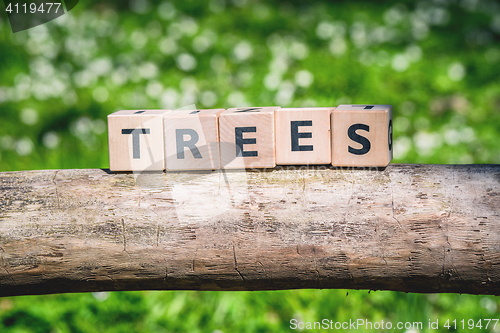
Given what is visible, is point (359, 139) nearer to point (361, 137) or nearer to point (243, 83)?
point (361, 137)

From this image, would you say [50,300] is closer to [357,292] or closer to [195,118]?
[195,118]

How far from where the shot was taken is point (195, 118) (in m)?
1.13

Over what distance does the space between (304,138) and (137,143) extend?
0.46m

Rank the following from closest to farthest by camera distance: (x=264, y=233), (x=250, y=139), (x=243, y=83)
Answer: (x=264, y=233) < (x=250, y=139) < (x=243, y=83)

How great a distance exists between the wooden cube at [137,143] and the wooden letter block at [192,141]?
0.08ft

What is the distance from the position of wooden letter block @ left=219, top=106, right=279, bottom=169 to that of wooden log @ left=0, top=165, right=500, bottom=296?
53 mm

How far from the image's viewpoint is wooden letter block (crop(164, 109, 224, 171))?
3.68 ft

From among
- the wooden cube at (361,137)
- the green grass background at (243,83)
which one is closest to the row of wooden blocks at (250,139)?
the wooden cube at (361,137)

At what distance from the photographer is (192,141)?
1.13 m

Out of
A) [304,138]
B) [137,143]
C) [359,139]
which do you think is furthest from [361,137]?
[137,143]

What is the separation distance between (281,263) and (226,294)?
0.85 metres

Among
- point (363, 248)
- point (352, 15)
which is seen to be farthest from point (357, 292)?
point (352, 15)

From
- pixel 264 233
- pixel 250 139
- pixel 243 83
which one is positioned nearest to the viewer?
pixel 264 233

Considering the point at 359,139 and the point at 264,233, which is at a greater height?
the point at 359,139
